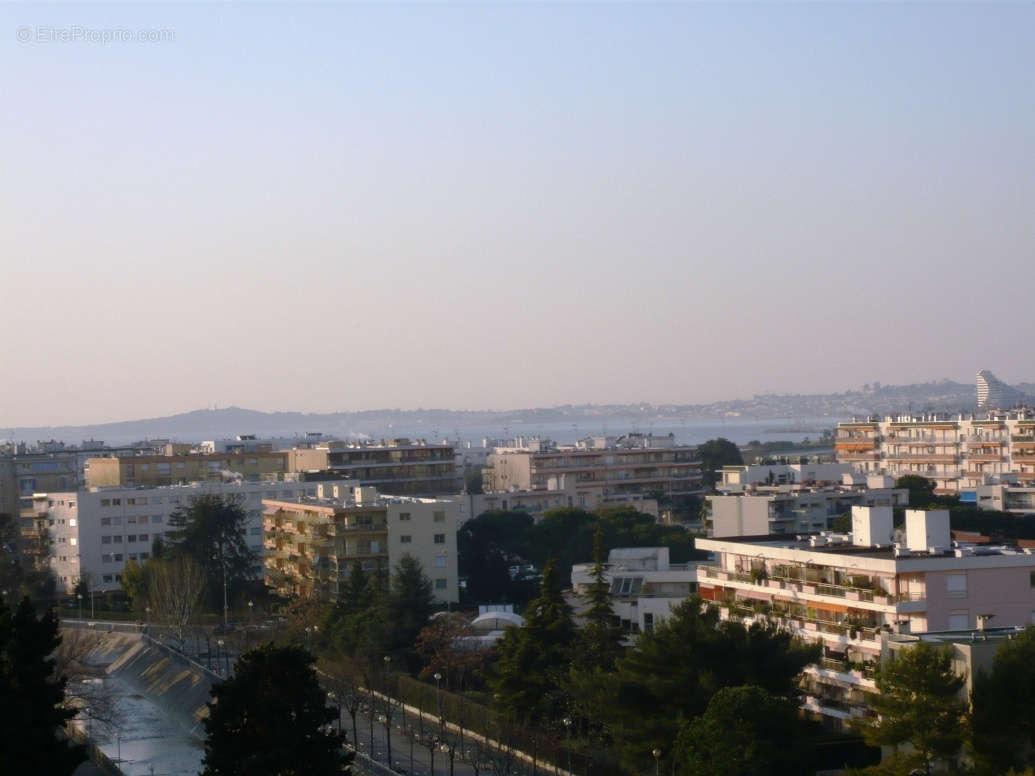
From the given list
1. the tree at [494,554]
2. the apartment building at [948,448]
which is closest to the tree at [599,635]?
the tree at [494,554]

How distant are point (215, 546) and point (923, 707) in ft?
104

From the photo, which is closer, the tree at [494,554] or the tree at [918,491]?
the tree at [494,554]

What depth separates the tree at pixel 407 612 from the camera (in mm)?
32781

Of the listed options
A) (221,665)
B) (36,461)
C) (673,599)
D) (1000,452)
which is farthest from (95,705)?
(1000,452)

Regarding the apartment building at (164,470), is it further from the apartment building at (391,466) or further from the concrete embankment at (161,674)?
the concrete embankment at (161,674)

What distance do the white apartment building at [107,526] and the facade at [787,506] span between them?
1489cm

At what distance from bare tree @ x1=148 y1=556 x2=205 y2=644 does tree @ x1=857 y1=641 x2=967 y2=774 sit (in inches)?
1006

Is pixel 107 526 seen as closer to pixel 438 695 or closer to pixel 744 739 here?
pixel 438 695

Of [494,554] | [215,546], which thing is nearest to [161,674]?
[215,546]

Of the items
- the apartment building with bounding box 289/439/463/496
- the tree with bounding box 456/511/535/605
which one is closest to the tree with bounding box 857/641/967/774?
the tree with bounding box 456/511/535/605

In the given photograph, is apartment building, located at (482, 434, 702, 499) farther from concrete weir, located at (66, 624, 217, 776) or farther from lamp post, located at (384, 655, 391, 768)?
lamp post, located at (384, 655, 391, 768)

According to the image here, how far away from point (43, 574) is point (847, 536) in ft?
99.0

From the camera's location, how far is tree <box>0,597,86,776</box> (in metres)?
17.5

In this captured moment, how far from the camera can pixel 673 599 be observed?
97.9ft
